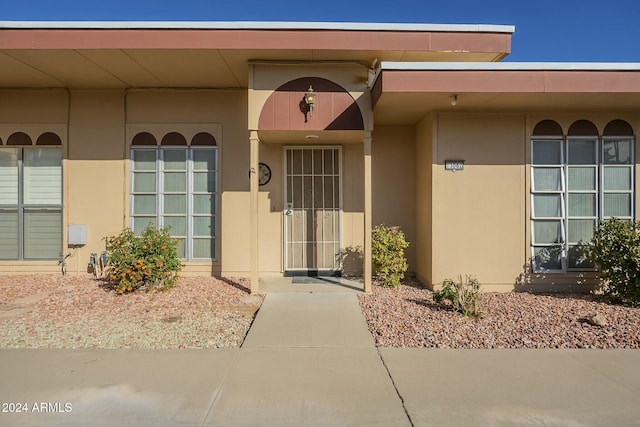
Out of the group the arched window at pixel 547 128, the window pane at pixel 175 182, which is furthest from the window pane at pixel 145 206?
the arched window at pixel 547 128

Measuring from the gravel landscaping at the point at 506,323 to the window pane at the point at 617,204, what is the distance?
1604 mm

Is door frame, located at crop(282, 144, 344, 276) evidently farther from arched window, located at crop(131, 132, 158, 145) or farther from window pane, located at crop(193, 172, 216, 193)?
arched window, located at crop(131, 132, 158, 145)

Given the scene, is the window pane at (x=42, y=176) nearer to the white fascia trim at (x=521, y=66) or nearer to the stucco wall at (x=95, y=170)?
the stucco wall at (x=95, y=170)

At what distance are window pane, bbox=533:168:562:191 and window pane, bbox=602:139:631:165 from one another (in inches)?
32.5

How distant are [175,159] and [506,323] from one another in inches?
259

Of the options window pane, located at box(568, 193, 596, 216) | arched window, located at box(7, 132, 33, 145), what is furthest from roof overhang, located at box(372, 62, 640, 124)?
arched window, located at box(7, 132, 33, 145)

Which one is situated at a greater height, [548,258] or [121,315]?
[548,258]

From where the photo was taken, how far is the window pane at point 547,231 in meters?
7.30

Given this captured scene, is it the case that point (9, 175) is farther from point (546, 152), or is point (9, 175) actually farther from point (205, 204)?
point (546, 152)

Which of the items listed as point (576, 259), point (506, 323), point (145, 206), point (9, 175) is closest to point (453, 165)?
point (576, 259)

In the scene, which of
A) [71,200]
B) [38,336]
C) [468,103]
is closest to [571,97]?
[468,103]

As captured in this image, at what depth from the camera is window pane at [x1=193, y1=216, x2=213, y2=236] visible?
27.9 ft

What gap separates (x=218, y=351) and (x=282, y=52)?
15.0 ft

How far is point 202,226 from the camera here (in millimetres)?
8523
